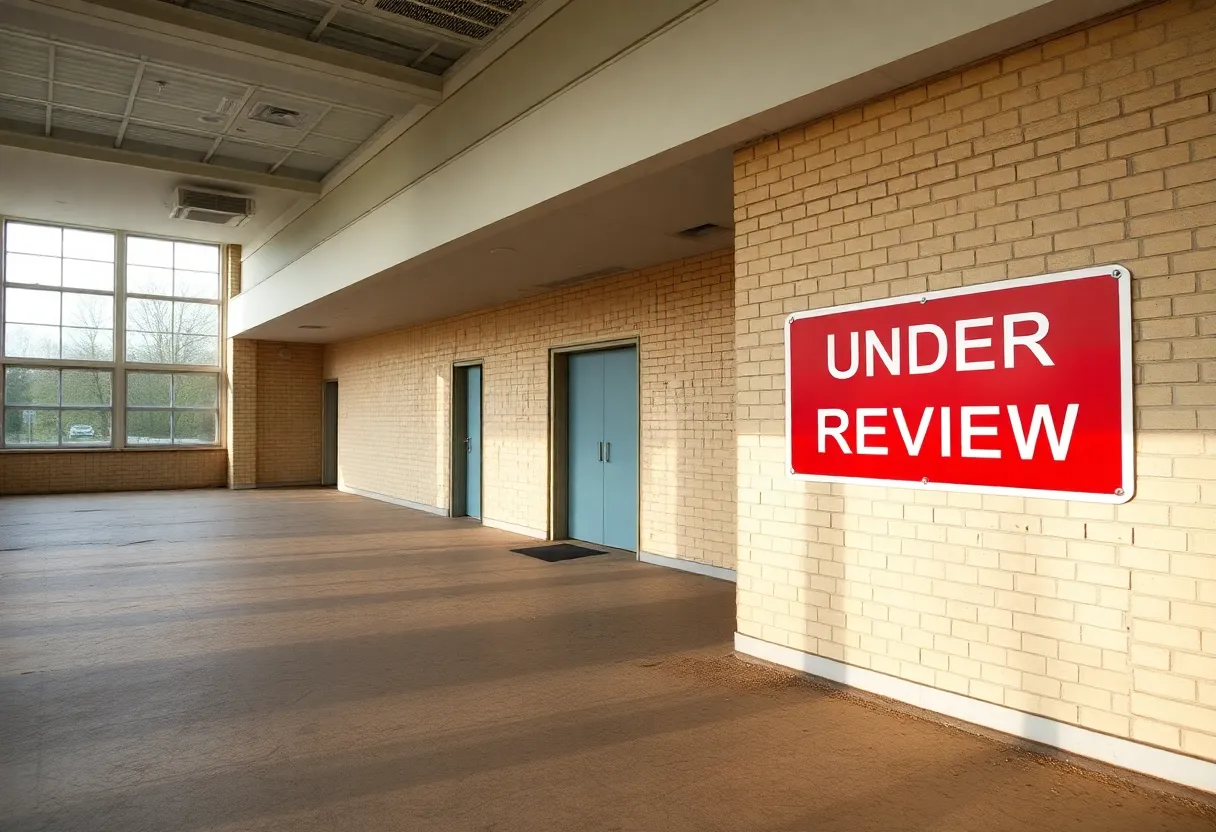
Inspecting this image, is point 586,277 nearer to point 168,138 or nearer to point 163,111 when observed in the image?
point 163,111

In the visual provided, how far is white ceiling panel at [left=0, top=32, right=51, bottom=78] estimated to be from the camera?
6.90m

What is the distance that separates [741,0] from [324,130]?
604cm

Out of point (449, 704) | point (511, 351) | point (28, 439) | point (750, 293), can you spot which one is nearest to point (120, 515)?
point (28, 439)

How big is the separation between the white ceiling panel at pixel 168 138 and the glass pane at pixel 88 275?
660 centimetres

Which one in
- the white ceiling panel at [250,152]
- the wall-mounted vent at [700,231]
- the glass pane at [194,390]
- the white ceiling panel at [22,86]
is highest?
the white ceiling panel at [22,86]

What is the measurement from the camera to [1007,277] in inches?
136

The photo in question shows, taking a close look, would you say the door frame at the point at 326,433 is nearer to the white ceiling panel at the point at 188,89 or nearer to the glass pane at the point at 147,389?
the glass pane at the point at 147,389

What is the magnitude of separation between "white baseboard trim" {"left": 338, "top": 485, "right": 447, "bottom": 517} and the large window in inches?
123

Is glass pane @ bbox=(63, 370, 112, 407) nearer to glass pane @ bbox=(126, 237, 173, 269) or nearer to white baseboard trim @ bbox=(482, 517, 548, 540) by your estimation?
glass pane @ bbox=(126, 237, 173, 269)

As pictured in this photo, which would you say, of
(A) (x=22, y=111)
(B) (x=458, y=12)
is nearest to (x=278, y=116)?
(A) (x=22, y=111)

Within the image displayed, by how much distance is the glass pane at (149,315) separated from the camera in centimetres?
1537

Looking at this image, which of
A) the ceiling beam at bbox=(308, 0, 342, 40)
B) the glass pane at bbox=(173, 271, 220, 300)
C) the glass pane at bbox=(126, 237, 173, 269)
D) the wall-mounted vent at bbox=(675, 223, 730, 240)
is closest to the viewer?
the ceiling beam at bbox=(308, 0, 342, 40)

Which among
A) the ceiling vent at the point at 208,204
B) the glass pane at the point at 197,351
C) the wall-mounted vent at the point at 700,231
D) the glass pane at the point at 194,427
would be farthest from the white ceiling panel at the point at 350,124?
the glass pane at the point at 194,427

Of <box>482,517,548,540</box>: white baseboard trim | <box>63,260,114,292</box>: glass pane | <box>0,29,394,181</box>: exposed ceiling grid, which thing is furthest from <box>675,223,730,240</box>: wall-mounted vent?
<box>63,260,114,292</box>: glass pane
